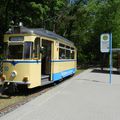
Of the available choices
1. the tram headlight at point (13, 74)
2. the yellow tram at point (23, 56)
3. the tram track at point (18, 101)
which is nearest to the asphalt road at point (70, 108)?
the tram track at point (18, 101)

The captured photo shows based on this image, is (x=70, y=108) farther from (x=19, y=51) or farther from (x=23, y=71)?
(x=19, y=51)

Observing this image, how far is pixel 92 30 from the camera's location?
4916cm

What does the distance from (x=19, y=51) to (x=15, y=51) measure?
0.20 meters

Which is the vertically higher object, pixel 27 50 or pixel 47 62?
pixel 27 50

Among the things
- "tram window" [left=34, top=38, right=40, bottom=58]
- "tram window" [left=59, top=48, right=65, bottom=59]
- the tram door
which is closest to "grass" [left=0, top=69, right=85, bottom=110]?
"tram window" [left=34, top=38, right=40, bottom=58]

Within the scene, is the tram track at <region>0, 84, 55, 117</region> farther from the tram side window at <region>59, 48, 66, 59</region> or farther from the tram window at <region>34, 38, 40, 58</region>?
the tram side window at <region>59, 48, 66, 59</region>

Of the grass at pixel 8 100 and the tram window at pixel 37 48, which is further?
the tram window at pixel 37 48

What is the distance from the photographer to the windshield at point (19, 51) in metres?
13.6

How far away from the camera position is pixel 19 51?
45.1ft

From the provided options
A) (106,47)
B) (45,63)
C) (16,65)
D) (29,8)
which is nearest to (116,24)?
(29,8)

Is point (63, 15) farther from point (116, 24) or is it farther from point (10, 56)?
point (10, 56)

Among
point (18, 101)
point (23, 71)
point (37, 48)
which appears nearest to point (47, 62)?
point (37, 48)

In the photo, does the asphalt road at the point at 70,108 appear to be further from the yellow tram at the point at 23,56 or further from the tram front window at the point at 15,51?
the tram front window at the point at 15,51

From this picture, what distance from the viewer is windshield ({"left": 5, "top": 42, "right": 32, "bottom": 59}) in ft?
44.5
